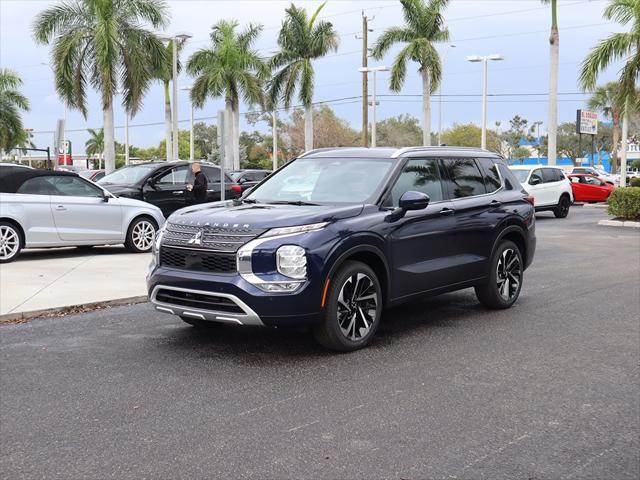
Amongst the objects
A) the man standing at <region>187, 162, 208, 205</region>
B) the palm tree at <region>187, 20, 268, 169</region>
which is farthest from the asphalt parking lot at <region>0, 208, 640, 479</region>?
the palm tree at <region>187, 20, 268, 169</region>

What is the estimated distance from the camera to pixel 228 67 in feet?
145

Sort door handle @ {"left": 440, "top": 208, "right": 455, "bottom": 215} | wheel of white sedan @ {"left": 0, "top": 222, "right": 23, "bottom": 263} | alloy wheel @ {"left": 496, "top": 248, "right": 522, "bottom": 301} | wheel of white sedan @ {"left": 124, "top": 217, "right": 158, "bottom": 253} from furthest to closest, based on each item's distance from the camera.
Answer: wheel of white sedan @ {"left": 124, "top": 217, "right": 158, "bottom": 253} < wheel of white sedan @ {"left": 0, "top": 222, "right": 23, "bottom": 263} < alloy wheel @ {"left": 496, "top": 248, "right": 522, "bottom": 301} < door handle @ {"left": 440, "top": 208, "right": 455, "bottom": 215}

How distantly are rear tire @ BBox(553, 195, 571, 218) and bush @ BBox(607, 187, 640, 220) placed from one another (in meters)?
2.56

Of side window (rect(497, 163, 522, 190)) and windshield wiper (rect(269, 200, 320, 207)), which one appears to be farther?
Answer: side window (rect(497, 163, 522, 190))

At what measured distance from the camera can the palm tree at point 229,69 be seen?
43.9m

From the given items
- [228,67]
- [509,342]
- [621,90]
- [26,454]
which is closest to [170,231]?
[26,454]

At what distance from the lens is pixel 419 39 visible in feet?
126

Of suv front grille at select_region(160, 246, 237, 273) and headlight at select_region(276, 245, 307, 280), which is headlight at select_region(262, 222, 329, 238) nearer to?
headlight at select_region(276, 245, 307, 280)

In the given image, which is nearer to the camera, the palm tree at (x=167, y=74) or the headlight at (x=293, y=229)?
the headlight at (x=293, y=229)

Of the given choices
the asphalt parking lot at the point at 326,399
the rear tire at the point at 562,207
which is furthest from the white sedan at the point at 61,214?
the rear tire at the point at 562,207

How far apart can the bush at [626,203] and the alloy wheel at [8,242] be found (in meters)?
16.6

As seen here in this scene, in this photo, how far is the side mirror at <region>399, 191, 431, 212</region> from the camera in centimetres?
691

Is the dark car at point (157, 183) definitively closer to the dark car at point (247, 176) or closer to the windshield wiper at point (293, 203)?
the dark car at point (247, 176)

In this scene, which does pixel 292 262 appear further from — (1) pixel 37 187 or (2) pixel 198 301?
(1) pixel 37 187
